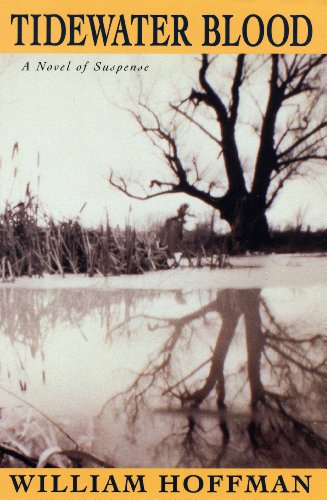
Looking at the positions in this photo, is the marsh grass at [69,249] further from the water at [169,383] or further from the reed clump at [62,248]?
the water at [169,383]

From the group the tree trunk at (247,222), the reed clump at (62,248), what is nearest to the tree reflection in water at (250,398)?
the reed clump at (62,248)

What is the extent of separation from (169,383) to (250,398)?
0.15m

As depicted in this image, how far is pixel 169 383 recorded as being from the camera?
0.81 metres

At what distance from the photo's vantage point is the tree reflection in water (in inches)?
23.8

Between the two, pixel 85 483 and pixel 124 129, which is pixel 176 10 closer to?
pixel 124 129

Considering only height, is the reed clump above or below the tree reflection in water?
above

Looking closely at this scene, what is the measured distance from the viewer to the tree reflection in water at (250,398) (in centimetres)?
60

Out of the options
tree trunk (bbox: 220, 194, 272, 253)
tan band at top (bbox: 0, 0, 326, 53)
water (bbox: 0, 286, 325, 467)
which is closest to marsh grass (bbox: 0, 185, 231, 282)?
tree trunk (bbox: 220, 194, 272, 253)

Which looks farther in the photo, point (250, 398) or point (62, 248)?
point (62, 248)

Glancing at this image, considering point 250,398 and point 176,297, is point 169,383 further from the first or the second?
point 176,297

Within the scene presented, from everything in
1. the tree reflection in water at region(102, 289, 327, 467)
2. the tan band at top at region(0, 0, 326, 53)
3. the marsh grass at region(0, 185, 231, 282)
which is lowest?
the tree reflection in water at region(102, 289, 327, 467)

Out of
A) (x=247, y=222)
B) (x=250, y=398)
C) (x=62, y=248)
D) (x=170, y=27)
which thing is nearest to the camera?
(x=250, y=398)

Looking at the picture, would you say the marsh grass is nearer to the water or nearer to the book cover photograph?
the book cover photograph

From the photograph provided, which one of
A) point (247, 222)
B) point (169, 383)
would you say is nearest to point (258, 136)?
point (247, 222)
